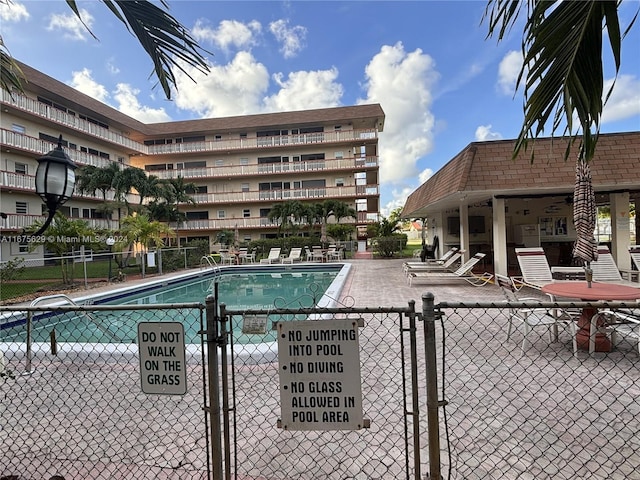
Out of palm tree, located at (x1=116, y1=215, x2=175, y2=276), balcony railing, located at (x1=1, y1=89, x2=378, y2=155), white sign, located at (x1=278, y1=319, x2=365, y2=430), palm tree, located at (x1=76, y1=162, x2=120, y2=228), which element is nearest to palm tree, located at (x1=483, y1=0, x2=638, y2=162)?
white sign, located at (x1=278, y1=319, x2=365, y2=430)

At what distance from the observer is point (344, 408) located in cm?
191

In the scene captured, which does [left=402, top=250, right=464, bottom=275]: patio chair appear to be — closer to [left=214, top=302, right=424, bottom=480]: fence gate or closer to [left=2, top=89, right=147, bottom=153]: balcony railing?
[left=214, top=302, right=424, bottom=480]: fence gate

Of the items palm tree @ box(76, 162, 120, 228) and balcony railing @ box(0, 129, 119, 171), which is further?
palm tree @ box(76, 162, 120, 228)

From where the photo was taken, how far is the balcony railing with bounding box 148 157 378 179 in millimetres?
32156

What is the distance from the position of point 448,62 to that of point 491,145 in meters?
11.2

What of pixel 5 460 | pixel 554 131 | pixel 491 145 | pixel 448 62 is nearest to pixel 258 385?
pixel 5 460

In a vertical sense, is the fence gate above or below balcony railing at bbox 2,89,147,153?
below

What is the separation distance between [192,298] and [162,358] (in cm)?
1076

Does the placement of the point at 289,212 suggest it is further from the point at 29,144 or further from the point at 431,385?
the point at 431,385

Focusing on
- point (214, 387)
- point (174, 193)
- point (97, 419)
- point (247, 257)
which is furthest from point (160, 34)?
point (174, 193)

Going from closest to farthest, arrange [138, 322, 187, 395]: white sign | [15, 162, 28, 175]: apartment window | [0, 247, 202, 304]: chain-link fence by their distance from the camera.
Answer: [138, 322, 187, 395]: white sign → [0, 247, 202, 304]: chain-link fence → [15, 162, 28, 175]: apartment window

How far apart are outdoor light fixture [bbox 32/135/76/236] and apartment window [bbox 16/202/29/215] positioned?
25.0m

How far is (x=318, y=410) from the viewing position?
6.32ft

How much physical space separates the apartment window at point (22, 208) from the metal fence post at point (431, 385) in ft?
96.3
